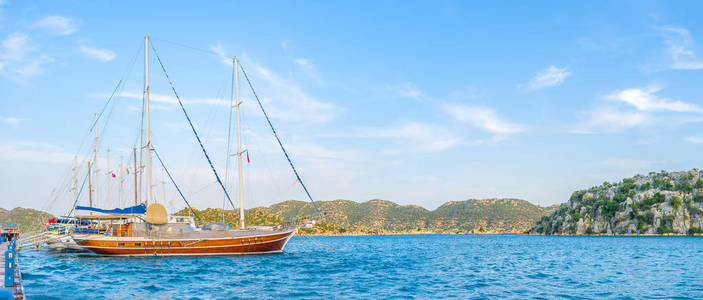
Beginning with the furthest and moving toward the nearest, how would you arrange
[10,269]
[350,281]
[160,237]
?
[160,237] < [350,281] < [10,269]

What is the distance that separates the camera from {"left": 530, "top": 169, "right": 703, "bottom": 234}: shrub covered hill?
14550 centimetres

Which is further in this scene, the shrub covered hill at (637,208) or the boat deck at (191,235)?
the shrub covered hill at (637,208)

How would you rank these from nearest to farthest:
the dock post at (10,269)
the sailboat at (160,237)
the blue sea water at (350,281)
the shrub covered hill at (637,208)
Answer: the dock post at (10,269) < the blue sea water at (350,281) < the sailboat at (160,237) < the shrub covered hill at (637,208)

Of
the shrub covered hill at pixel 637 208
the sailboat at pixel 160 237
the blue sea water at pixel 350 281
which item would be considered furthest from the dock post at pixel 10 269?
the shrub covered hill at pixel 637 208

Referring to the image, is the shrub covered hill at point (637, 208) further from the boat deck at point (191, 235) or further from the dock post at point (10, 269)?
the dock post at point (10, 269)

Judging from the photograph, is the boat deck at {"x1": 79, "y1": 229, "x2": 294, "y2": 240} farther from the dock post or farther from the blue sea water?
the dock post

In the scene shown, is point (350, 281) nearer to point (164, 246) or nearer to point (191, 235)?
point (191, 235)

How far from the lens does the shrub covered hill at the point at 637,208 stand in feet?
477

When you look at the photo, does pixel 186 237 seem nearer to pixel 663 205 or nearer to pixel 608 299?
pixel 608 299

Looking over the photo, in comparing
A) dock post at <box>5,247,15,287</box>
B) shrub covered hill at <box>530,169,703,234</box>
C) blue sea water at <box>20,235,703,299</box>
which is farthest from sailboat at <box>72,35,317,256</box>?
shrub covered hill at <box>530,169,703,234</box>

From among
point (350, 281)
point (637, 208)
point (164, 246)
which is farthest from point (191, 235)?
point (637, 208)

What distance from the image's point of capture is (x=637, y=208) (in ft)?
512

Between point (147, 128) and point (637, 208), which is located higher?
point (147, 128)

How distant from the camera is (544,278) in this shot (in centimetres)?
3288
